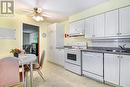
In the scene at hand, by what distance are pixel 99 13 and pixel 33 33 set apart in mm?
5622

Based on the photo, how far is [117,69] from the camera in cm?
319

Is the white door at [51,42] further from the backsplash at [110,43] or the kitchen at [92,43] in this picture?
the backsplash at [110,43]

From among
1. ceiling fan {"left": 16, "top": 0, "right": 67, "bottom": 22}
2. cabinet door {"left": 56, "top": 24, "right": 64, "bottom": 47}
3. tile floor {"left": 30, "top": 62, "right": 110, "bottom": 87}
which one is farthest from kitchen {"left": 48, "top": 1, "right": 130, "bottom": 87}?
cabinet door {"left": 56, "top": 24, "right": 64, "bottom": 47}

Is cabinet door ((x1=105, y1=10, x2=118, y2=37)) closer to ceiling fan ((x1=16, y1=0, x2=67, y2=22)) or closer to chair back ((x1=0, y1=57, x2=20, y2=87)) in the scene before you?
ceiling fan ((x1=16, y1=0, x2=67, y2=22))

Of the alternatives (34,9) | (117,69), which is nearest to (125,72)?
(117,69)

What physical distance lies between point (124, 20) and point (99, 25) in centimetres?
93

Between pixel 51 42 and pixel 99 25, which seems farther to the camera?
pixel 51 42

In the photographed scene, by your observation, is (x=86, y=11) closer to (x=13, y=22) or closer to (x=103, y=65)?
(x=103, y=65)

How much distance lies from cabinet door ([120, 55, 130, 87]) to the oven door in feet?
5.95

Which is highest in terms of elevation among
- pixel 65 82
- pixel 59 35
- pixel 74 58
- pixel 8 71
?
pixel 59 35

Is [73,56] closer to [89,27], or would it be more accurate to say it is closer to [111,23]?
[89,27]

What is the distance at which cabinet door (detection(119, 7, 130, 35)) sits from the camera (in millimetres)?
3237

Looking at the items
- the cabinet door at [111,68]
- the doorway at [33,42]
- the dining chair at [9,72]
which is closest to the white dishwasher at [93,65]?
the cabinet door at [111,68]

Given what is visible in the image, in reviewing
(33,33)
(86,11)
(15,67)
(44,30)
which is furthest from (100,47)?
(33,33)
